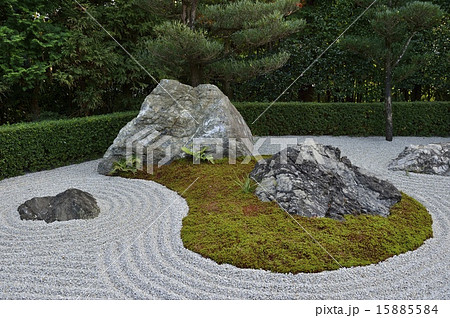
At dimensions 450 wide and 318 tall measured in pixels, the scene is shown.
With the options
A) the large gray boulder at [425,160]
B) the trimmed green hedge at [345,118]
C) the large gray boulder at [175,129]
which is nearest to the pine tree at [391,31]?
the trimmed green hedge at [345,118]

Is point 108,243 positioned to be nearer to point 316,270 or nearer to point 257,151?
point 316,270

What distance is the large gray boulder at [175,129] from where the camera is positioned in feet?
24.5

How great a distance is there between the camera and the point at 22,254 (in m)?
4.00

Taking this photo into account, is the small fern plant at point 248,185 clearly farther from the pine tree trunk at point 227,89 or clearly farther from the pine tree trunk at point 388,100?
the pine tree trunk at point 388,100

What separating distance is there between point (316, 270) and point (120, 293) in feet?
5.82

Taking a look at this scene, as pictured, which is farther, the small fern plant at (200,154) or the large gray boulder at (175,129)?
the large gray boulder at (175,129)

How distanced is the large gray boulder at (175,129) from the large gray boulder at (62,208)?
225 cm

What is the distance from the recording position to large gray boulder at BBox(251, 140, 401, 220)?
482cm

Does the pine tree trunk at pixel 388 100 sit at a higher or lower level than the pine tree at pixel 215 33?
lower

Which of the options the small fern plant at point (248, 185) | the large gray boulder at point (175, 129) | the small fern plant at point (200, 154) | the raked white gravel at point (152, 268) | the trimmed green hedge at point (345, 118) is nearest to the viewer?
A: the raked white gravel at point (152, 268)

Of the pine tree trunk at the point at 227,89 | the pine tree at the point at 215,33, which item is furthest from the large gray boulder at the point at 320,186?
the pine tree trunk at the point at 227,89

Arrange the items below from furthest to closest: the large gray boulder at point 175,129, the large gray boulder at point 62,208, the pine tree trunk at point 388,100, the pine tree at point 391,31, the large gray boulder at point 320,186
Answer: the pine tree trunk at point 388,100, the pine tree at point 391,31, the large gray boulder at point 175,129, the large gray boulder at point 62,208, the large gray boulder at point 320,186

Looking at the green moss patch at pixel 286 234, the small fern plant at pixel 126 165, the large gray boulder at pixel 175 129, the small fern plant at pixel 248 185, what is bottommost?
the small fern plant at pixel 126 165

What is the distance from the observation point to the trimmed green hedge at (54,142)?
7.30m
